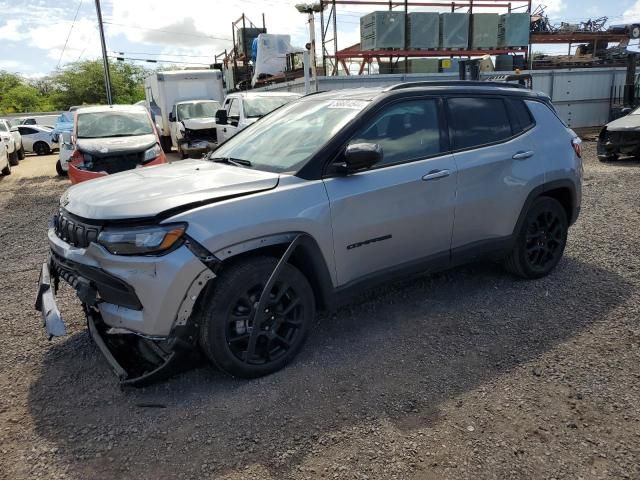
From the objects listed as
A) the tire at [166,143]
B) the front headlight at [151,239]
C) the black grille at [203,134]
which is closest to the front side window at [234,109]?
the black grille at [203,134]

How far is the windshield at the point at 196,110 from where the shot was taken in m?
16.3

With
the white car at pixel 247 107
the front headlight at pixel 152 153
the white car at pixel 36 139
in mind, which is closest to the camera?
the front headlight at pixel 152 153

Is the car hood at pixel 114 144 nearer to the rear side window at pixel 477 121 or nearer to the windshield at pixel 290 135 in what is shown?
the windshield at pixel 290 135

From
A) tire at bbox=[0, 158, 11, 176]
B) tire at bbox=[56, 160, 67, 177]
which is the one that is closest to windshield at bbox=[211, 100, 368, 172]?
tire at bbox=[56, 160, 67, 177]

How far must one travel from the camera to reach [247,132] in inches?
174

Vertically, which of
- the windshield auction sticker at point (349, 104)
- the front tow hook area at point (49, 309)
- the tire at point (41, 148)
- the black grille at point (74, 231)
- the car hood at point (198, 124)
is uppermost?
the windshield auction sticker at point (349, 104)

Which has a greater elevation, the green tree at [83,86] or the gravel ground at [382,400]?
the green tree at [83,86]

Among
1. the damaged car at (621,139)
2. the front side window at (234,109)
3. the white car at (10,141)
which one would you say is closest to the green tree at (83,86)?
the white car at (10,141)

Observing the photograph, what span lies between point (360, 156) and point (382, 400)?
149 cm

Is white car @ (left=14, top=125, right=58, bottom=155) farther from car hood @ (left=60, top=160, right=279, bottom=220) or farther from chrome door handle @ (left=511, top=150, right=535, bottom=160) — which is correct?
chrome door handle @ (left=511, top=150, right=535, bottom=160)

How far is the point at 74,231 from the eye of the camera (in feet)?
10.1

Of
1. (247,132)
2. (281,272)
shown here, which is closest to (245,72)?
(247,132)

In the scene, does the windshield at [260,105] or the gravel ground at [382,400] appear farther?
the windshield at [260,105]

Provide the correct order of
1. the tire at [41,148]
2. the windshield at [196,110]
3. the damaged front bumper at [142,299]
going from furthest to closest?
1. the tire at [41,148]
2. the windshield at [196,110]
3. the damaged front bumper at [142,299]
